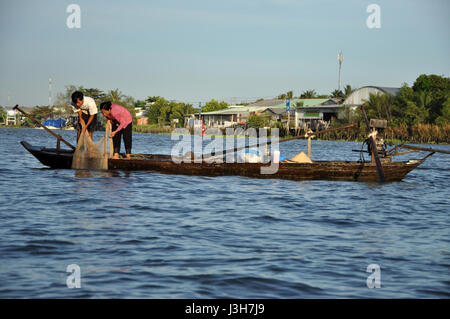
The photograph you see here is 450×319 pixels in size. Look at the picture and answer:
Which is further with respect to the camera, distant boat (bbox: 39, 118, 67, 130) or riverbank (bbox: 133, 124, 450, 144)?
distant boat (bbox: 39, 118, 67, 130)

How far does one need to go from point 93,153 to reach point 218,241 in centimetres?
725

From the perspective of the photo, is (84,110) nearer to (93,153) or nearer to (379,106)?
(93,153)

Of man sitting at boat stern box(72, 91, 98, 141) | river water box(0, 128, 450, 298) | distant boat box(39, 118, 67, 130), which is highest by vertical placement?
distant boat box(39, 118, 67, 130)

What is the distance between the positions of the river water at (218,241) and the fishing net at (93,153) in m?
1.29

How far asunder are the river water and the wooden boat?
1212mm

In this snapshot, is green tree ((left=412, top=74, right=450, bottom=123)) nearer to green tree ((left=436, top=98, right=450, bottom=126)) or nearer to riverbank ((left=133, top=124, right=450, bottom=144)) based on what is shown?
green tree ((left=436, top=98, right=450, bottom=126))

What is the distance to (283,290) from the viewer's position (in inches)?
191

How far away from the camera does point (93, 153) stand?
42.7 ft

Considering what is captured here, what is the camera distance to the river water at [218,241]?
4.91m

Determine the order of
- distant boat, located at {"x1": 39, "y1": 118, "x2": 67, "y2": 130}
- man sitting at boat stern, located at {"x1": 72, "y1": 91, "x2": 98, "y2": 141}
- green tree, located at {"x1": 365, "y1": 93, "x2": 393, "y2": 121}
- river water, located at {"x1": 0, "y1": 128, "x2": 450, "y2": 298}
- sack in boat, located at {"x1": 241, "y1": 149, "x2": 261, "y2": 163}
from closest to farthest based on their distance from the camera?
river water, located at {"x1": 0, "y1": 128, "x2": 450, "y2": 298}, man sitting at boat stern, located at {"x1": 72, "y1": 91, "x2": 98, "y2": 141}, sack in boat, located at {"x1": 241, "y1": 149, "x2": 261, "y2": 163}, green tree, located at {"x1": 365, "y1": 93, "x2": 393, "y2": 121}, distant boat, located at {"x1": 39, "y1": 118, "x2": 67, "y2": 130}

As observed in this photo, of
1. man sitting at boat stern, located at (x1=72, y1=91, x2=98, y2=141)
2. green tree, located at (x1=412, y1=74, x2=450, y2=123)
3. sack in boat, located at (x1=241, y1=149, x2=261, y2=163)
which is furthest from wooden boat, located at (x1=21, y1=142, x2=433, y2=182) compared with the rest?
green tree, located at (x1=412, y1=74, x2=450, y2=123)

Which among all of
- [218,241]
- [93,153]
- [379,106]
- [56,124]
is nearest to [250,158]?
[93,153]

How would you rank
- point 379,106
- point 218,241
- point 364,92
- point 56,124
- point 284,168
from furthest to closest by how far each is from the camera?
1. point 56,124
2. point 364,92
3. point 379,106
4. point 284,168
5. point 218,241

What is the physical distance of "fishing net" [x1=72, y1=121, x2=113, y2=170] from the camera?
42.6ft
